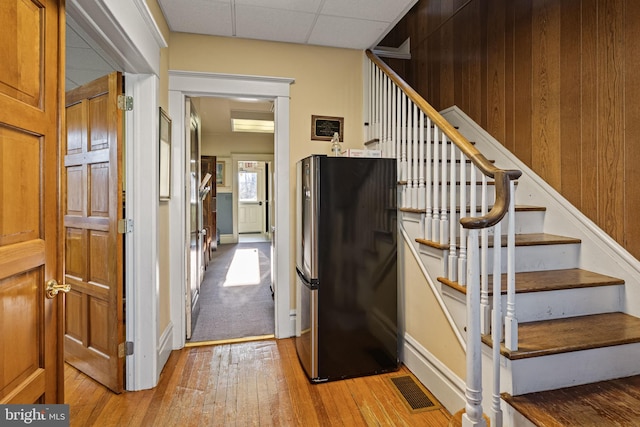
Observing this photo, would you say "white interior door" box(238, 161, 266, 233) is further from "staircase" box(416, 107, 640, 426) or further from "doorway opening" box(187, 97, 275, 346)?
"staircase" box(416, 107, 640, 426)

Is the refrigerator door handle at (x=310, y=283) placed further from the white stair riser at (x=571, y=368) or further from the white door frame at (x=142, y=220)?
the white stair riser at (x=571, y=368)

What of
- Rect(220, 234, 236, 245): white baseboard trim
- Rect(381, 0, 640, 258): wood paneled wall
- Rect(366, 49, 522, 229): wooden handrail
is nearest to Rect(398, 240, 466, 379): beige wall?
Rect(366, 49, 522, 229): wooden handrail

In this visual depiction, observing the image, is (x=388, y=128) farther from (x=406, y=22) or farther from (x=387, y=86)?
(x=406, y=22)

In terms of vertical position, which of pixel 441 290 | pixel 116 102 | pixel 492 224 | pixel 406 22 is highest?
pixel 406 22

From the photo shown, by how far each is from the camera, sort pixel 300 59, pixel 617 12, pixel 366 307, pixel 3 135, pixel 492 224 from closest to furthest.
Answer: pixel 3 135
pixel 492 224
pixel 617 12
pixel 366 307
pixel 300 59

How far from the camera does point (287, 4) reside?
2311 mm

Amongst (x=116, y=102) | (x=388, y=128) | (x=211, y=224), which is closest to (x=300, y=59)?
(x=388, y=128)

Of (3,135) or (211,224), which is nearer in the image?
(3,135)

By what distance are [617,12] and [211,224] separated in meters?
6.26

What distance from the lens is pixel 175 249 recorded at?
264cm

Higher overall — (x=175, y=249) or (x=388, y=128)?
(x=388, y=128)

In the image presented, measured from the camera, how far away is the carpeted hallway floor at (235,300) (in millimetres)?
3057

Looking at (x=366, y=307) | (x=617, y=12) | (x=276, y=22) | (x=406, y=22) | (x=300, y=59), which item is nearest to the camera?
(x=617, y=12)

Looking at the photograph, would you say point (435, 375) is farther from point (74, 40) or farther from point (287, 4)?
point (74, 40)
